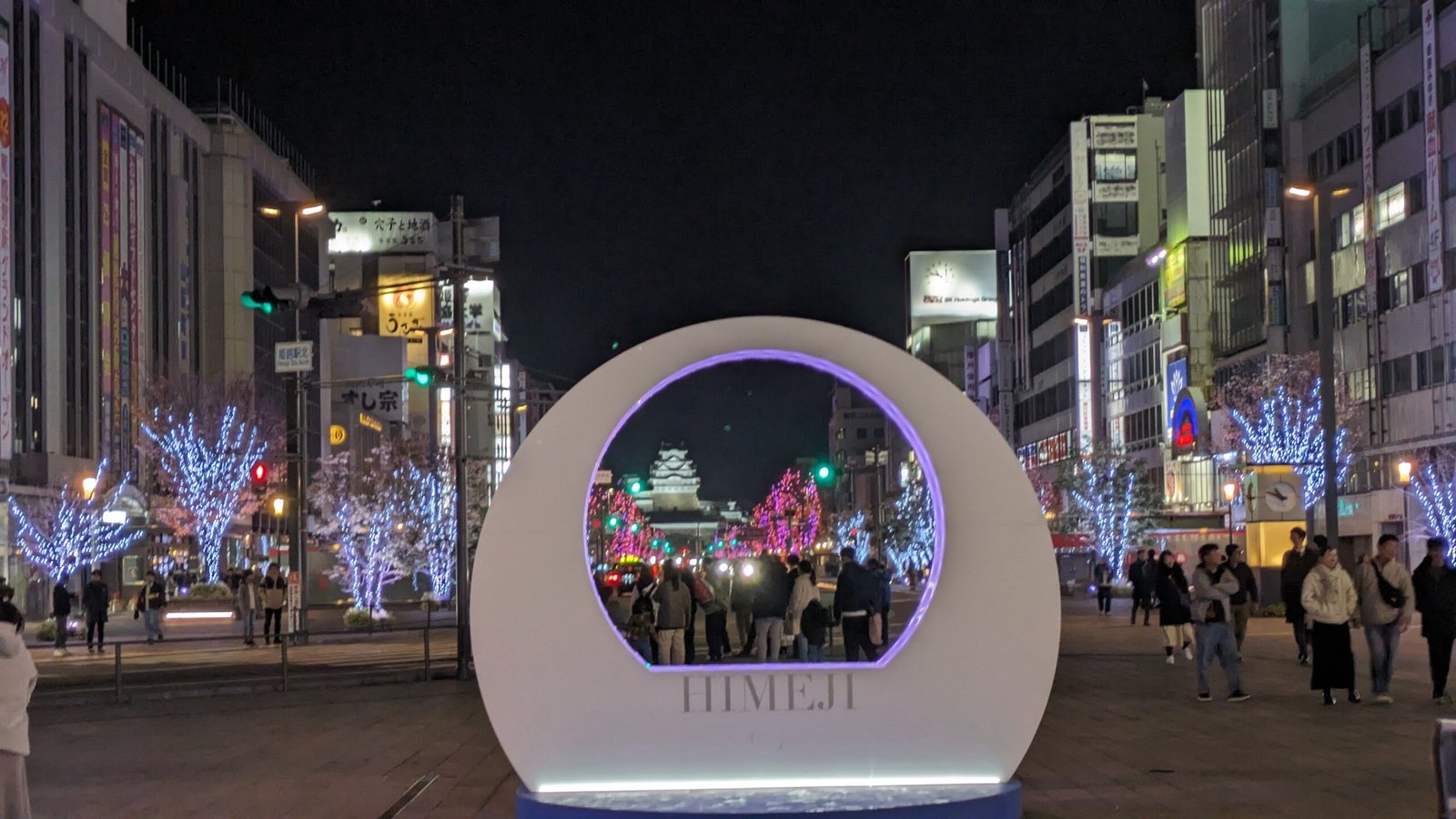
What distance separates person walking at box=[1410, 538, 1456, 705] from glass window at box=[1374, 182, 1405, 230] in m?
35.9

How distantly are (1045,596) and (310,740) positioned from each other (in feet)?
28.6

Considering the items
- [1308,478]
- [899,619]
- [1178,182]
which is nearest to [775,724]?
[899,619]

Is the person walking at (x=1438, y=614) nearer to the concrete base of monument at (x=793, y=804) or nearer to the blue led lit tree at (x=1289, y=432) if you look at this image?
the concrete base of monument at (x=793, y=804)

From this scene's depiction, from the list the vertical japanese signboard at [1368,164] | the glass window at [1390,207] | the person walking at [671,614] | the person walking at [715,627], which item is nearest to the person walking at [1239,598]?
the person walking at [715,627]

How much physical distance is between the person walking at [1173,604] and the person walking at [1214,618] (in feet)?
10.2

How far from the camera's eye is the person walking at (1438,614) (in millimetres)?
18125

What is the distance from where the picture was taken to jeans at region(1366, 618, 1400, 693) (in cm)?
1844

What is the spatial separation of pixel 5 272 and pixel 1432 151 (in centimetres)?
4218

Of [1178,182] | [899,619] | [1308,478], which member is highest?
[1178,182]

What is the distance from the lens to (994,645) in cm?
1116

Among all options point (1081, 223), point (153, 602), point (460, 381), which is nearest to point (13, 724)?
point (460, 381)

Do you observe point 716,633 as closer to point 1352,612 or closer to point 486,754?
point 486,754

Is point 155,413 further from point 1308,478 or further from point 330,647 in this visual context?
point 1308,478

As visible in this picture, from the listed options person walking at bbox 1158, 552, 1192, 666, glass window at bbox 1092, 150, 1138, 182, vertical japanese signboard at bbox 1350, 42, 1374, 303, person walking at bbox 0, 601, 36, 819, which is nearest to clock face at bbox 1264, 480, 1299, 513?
vertical japanese signboard at bbox 1350, 42, 1374, 303
